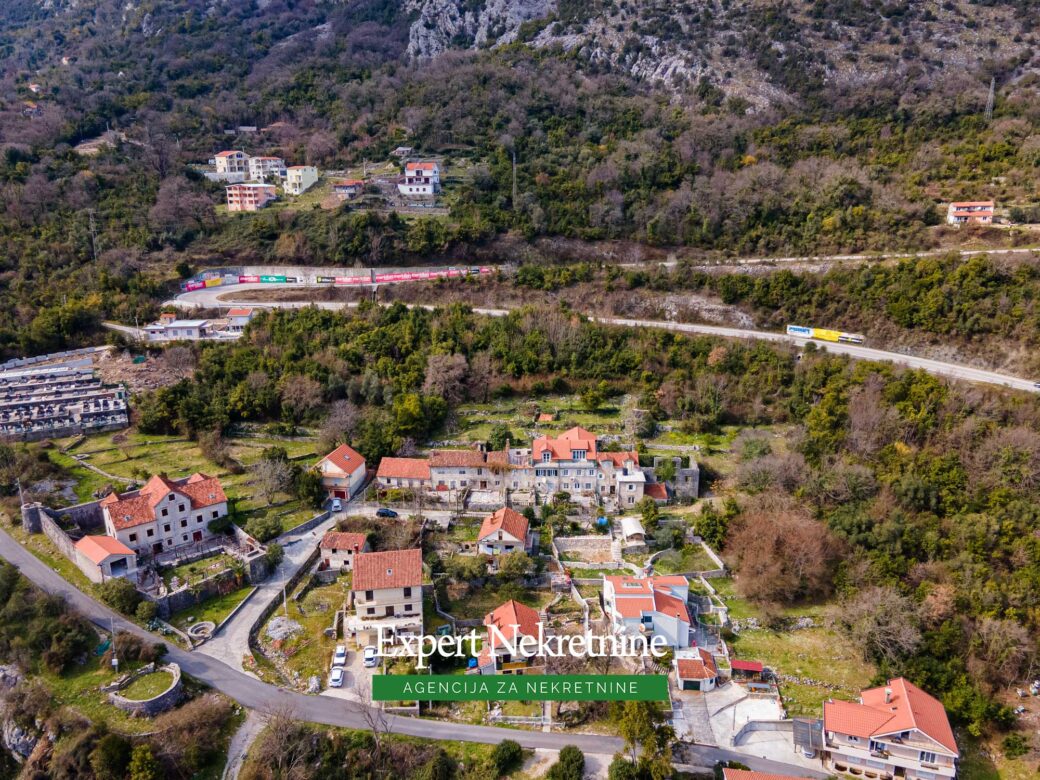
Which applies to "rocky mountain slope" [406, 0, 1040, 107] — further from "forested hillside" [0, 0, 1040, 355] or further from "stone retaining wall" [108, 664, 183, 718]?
"stone retaining wall" [108, 664, 183, 718]

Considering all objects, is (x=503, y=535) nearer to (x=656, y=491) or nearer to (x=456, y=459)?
(x=456, y=459)

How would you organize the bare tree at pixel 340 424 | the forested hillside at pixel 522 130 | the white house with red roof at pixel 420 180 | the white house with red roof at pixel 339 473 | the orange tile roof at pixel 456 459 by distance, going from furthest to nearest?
the white house with red roof at pixel 420 180 < the forested hillside at pixel 522 130 < the bare tree at pixel 340 424 < the orange tile roof at pixel 456 459 < the white house with red roof at pixel 339 473

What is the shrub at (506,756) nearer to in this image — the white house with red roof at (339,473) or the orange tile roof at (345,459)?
the white house with red roof at (339,473)

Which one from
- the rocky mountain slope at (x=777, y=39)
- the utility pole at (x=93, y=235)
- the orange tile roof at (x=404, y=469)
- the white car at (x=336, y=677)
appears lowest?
the white car at (x=336, y=677)

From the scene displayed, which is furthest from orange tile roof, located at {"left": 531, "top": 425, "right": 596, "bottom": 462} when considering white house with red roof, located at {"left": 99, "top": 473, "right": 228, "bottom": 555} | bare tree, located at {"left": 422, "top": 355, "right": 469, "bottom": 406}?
white house with red roof, located at {"left": 99, "top": 473, "right": 228, "bottom": 555}

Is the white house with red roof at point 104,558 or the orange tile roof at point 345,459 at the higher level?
the orange tile roof at point 345,459

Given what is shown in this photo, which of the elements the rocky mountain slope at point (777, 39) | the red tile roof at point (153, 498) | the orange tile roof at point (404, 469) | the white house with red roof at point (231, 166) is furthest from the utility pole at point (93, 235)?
the rocky mountain slope at point (777, 39)

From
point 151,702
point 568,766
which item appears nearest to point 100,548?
point 151,702

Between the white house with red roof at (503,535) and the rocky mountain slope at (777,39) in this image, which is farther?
the rocky mountain slope at (777,39)
